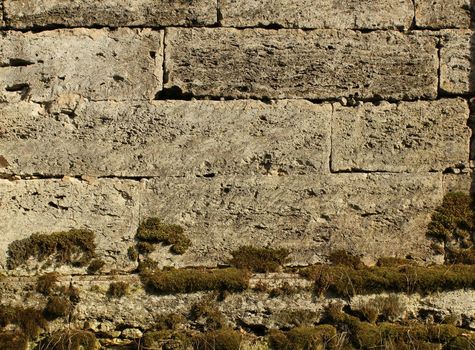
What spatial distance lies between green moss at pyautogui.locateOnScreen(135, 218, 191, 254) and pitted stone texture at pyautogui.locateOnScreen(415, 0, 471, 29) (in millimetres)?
2459

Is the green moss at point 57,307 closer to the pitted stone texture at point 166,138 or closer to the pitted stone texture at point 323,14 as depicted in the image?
the pitted stone texture at point 166,138

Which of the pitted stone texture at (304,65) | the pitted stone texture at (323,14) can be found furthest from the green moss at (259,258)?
the pitted stone texture at (323,14)

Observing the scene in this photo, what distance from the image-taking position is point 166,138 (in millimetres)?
6027

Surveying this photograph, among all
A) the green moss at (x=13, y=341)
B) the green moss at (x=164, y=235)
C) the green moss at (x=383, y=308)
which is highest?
the green moss at (x=164, y=235)

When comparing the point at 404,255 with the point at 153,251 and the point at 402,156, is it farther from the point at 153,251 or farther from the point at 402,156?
the point at 153,251

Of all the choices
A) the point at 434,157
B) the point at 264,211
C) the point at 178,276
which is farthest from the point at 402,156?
the point at 178,276

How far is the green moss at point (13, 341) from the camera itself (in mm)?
5422

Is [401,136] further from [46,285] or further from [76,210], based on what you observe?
[46,285]

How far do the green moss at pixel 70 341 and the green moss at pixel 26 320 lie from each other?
0.30 feet

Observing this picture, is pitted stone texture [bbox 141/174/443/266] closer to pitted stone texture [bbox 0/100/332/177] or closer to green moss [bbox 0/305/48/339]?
pitted stone texture [bbox 0/100/332/177]

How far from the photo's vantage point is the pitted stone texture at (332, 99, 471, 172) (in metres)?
6.00

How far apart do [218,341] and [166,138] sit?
1.58m

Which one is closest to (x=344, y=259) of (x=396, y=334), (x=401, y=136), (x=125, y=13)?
(x=396, y=334)

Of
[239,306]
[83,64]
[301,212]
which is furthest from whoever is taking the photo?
[83,64]
